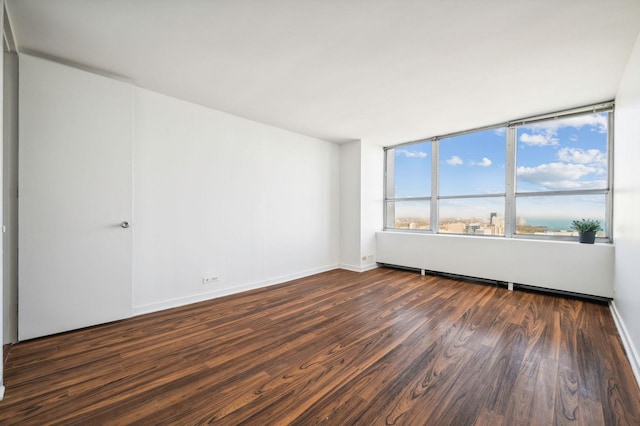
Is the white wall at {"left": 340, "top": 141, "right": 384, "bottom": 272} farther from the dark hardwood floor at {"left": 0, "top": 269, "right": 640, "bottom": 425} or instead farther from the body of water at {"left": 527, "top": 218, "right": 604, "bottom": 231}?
the body of water at {"left": 527, "top": 218, "right": 604, "bottom": 231}

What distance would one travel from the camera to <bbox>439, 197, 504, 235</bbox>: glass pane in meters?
4.21

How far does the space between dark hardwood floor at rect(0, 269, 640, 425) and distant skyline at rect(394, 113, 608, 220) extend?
1384 mm

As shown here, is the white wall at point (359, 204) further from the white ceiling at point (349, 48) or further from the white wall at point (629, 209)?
the white wall at point (629, 209)

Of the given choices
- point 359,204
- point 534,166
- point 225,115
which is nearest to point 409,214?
point 359,204

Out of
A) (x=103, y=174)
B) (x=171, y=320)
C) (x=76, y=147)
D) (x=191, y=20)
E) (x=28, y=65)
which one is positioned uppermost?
(x=191, y=20)

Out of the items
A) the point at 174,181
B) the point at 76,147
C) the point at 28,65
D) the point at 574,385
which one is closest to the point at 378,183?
the point at 174,181

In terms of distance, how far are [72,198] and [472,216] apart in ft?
17.2

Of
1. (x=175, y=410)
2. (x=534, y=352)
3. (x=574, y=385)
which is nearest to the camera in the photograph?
(x=175, y=410)

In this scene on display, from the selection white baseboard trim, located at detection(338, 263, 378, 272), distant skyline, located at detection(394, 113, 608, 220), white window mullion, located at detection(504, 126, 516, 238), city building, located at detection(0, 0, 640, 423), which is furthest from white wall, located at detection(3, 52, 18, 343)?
white window mullion, located at detection(504, 126, 516, 238)

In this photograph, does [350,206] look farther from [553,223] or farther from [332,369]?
[332,369]

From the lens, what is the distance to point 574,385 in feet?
5.59

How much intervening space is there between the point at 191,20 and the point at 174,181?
1819 mm

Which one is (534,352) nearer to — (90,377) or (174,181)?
(90,377)

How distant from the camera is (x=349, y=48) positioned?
2211 millimetres
